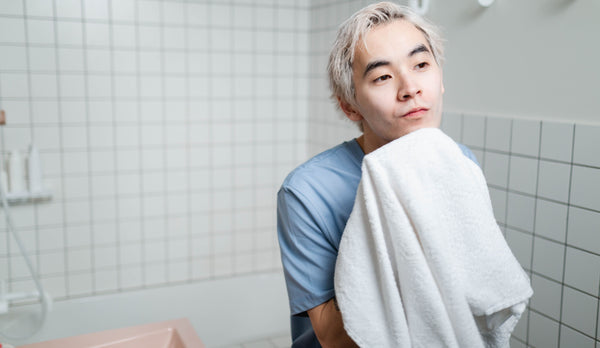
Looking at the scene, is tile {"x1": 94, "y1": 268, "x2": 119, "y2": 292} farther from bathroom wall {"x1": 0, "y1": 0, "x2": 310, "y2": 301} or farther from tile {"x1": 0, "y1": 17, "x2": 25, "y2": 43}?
tile {"x1": 0, "y1": 17, "x2": 25, "y2": 43}

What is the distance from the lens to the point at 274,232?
9.10 feet

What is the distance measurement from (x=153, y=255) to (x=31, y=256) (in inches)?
20.8

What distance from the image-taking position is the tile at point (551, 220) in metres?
1.38

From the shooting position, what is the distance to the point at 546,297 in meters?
1.46

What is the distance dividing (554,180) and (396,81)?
2.49ft

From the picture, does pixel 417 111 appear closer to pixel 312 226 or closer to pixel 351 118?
pixel 351 118

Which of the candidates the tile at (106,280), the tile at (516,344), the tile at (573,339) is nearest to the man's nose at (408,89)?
the tile at (573,339)

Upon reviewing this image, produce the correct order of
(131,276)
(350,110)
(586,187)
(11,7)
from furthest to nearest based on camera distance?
(131,276), (11,7), (586,187), (350,110)

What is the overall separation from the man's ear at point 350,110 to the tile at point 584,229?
72 cm

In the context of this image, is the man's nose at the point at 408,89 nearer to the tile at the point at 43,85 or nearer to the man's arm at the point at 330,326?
the man's arm at the point at 330,326

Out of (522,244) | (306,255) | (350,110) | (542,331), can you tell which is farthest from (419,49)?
(542,331)

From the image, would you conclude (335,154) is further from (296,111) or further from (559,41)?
(296,111)

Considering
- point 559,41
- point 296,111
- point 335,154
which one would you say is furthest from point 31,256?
point 559,41

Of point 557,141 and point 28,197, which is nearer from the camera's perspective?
point 557,141
